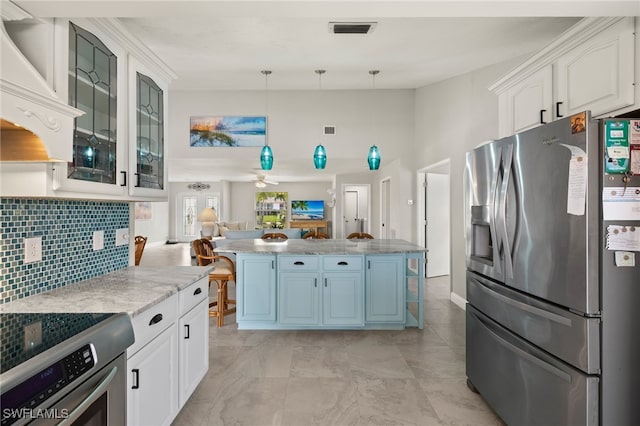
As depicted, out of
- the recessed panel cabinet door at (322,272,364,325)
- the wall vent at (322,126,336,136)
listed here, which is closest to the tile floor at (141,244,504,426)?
the recessed panel cabinet door at (322,272,364,325)

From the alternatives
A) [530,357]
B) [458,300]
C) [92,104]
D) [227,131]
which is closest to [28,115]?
[92,104]

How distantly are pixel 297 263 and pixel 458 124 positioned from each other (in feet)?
9.84

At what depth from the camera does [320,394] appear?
7.87 ft

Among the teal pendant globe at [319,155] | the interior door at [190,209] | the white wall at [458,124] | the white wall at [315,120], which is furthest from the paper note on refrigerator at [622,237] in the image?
the interior door at [190,209]

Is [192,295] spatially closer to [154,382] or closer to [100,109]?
[154,382]

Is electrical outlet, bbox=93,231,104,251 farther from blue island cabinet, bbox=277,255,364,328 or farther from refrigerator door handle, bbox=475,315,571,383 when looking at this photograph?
refrigerator door handle, bbox=475,315,571,383

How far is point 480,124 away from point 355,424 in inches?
142

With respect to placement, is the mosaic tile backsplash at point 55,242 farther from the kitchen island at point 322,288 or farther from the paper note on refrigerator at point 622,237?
the paper note on refrigerator at point 622,237

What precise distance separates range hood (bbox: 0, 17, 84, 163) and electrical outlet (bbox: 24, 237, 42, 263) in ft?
1.48

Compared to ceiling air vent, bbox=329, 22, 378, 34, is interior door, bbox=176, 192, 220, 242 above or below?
below

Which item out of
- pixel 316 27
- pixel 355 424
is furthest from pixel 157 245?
pixel 355 424

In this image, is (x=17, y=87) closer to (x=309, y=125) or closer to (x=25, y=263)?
(x=25, y=263)

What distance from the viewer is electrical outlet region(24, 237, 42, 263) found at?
5.41ft

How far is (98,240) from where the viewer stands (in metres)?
2.15
